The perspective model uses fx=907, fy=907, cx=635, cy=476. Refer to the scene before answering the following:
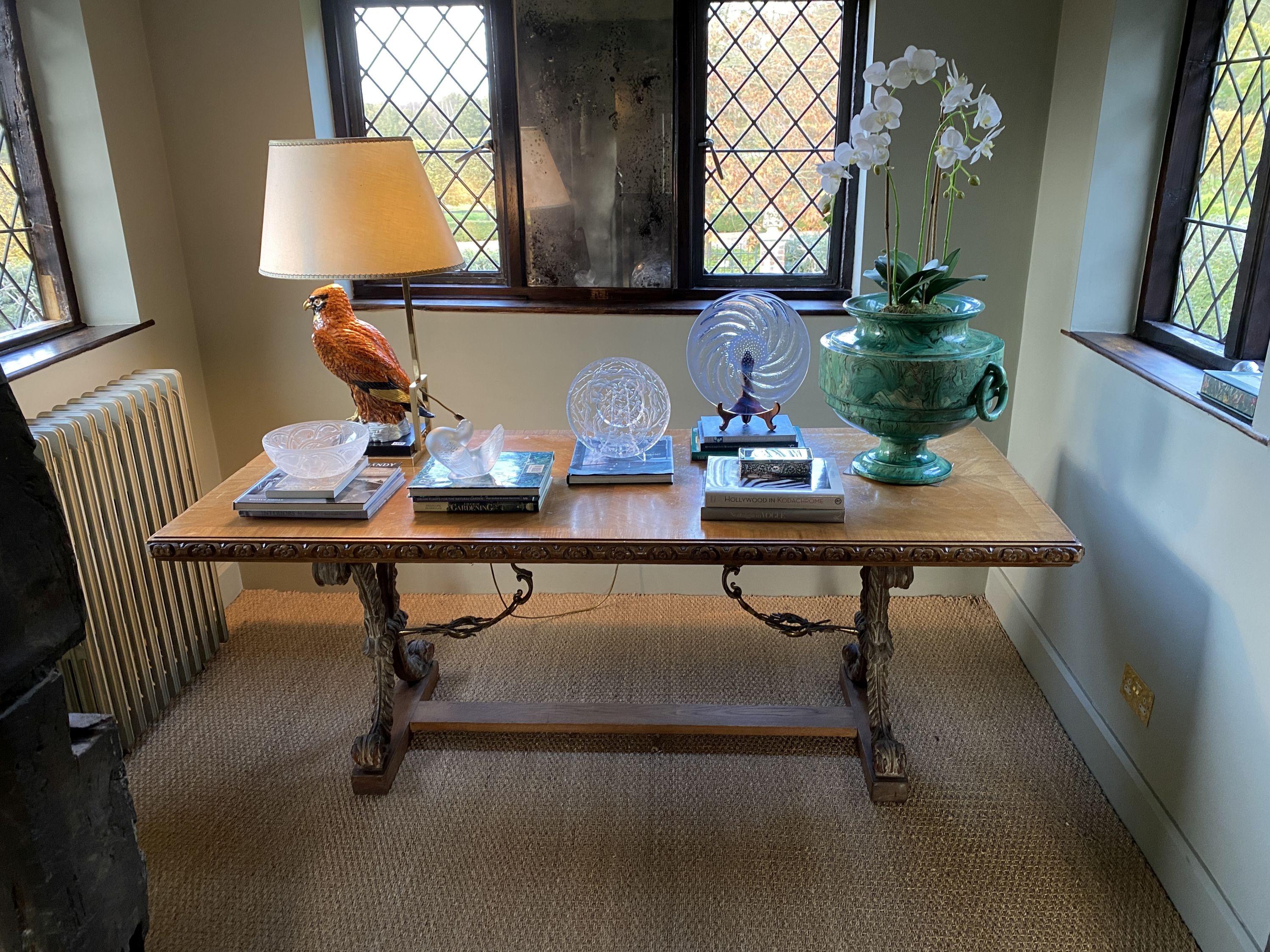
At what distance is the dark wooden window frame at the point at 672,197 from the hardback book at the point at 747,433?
2.18 feet

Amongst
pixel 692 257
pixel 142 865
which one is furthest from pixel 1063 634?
pixel 142 865

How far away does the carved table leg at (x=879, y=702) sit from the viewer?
6.53 feet

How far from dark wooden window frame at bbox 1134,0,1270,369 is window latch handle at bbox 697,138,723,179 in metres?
1.11

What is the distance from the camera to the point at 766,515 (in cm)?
170

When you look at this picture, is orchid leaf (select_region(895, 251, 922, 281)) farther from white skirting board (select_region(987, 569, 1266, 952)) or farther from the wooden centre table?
white skirting board (select_region(987, 569, 1266, 952))

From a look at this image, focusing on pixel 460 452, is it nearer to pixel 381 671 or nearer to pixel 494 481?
pixel 494 481

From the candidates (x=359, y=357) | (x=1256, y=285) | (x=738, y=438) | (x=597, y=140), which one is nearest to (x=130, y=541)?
(x=359, y=357)

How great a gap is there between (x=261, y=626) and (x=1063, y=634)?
2.29m

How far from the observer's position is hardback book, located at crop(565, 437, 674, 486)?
1867 millimetres

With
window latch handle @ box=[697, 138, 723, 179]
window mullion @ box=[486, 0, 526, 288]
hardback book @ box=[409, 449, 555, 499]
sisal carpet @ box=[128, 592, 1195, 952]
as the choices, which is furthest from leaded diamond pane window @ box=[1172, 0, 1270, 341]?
window mullion @ box=[486, 0, 526, 288]

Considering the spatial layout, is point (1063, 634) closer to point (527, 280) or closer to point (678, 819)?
point (678, 819)

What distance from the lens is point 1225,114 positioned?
6.21ft

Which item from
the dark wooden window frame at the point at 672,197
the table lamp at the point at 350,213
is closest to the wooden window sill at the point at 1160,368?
the dark wooden window frame at the point at 672,197

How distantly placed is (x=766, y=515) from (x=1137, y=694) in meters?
0.94
